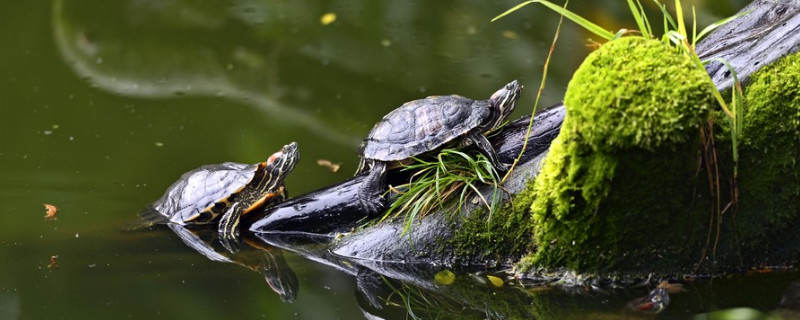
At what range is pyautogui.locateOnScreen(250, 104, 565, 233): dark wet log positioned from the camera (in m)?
3.80

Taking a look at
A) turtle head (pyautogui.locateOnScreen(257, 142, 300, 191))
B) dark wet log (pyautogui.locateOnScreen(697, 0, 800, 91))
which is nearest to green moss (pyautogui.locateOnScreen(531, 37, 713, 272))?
dark wet log (pyautogui.locateOnScreen(697, 0, 800, 91))

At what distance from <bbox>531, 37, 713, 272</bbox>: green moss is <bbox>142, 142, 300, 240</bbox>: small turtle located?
5.28ft

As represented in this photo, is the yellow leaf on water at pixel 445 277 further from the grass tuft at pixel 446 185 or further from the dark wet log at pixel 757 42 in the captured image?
the dark wet log at pixel 757 42

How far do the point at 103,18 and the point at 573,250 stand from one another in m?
5.53

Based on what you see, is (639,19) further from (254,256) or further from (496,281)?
(254,256)

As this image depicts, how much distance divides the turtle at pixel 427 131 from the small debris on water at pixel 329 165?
1.17m

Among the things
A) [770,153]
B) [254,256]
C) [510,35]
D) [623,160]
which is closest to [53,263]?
[254,256]

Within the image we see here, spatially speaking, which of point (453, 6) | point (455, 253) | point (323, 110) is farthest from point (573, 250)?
point (453, 6)

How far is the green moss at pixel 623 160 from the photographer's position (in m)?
2.97

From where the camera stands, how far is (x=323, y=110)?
236 inches

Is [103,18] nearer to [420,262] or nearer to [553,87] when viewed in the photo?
[553,87]

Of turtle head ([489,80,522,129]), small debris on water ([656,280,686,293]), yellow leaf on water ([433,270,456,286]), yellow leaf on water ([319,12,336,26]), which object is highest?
turtle head ([489,80,522,129])

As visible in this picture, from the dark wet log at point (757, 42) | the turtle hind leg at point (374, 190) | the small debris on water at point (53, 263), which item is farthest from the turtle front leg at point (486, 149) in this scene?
the small debris on water at point (53, 263)

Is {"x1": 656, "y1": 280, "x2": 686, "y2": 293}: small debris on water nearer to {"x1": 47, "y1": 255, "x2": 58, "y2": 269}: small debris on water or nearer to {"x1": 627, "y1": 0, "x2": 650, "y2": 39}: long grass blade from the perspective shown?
{"x1": 627, "y1": 0, "x2": 650, "y2": 39}: long grass blade
